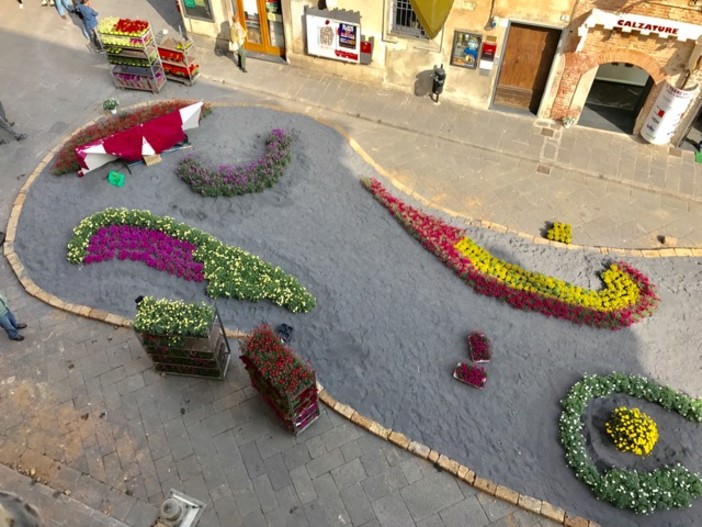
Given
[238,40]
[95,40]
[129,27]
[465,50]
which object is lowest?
[95,40]

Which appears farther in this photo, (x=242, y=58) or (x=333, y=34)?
(x=242, y=58)

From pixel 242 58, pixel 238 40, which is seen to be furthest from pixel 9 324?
pixel 238 40

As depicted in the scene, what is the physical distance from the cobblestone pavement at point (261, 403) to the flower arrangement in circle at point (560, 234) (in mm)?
390

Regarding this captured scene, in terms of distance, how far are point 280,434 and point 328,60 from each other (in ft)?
40.2

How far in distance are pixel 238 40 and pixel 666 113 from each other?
41.9ft

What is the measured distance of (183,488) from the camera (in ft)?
30.0

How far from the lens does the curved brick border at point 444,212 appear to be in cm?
902

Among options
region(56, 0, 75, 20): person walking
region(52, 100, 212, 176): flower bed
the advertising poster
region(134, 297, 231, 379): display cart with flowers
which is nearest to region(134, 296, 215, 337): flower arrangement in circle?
region(134, 297, 231, 379): display cart with flowers

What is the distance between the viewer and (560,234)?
43.0 ft

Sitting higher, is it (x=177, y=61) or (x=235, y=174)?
(x=177, y=61)

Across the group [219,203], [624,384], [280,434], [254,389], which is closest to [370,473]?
[280,434]

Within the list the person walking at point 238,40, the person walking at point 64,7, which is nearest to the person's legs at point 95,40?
the person walking at point 64,7

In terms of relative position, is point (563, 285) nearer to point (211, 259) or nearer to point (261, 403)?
point (261, 403)

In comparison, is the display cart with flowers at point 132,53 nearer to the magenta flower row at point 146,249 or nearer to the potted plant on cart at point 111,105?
the potted plant on cart at point 111,105
